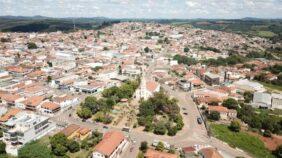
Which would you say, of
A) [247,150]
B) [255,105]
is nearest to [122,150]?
[247,150]

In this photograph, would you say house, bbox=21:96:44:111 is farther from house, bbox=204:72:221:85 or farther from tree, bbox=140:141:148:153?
house, bbox=204:72:221:85

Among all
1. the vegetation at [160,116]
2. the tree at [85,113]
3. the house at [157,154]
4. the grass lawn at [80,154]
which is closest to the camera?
the house at [157,154]

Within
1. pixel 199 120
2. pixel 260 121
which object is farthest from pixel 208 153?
pixel 260 121

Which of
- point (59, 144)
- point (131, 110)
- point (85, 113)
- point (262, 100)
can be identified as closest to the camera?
point (59, 144)

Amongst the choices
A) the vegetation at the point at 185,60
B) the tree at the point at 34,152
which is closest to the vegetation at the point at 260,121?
the tree at the point at 34,152

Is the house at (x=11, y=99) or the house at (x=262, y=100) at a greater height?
the house at (x=11, y=99)

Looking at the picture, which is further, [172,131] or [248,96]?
[248,96]

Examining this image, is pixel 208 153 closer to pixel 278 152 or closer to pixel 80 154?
pixel 278 152

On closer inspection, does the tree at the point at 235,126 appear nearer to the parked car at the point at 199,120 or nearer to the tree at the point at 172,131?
the parked car at the point at 199,120
